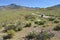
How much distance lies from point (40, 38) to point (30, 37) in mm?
2405

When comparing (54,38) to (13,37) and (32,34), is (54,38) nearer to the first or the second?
(32,34)

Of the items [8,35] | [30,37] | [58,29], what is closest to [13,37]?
[8,35]

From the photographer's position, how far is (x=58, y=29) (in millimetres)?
22203

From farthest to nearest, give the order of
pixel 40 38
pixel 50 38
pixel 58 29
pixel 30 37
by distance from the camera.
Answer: pixel 58 29 → pixel 30 37 → pixel 50 38 → pixel 40 38

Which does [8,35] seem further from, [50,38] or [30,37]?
[50,38]

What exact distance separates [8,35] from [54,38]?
15.8ft

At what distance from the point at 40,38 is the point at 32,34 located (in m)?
2.21

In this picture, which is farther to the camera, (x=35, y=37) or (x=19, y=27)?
(x=19, y=27)

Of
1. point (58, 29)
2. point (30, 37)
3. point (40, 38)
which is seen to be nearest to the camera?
point (40, 38)

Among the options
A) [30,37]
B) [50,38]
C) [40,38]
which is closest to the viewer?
[40,38]

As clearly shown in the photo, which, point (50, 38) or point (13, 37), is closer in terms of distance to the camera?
point (50, 38)

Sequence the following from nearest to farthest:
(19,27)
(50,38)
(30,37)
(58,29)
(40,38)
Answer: (40,38) → (50,38) → (30,37) → (58,29) → (19,27)

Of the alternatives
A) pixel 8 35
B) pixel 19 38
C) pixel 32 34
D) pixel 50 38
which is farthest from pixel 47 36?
pixel 8 35

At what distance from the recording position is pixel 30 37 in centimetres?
1848
